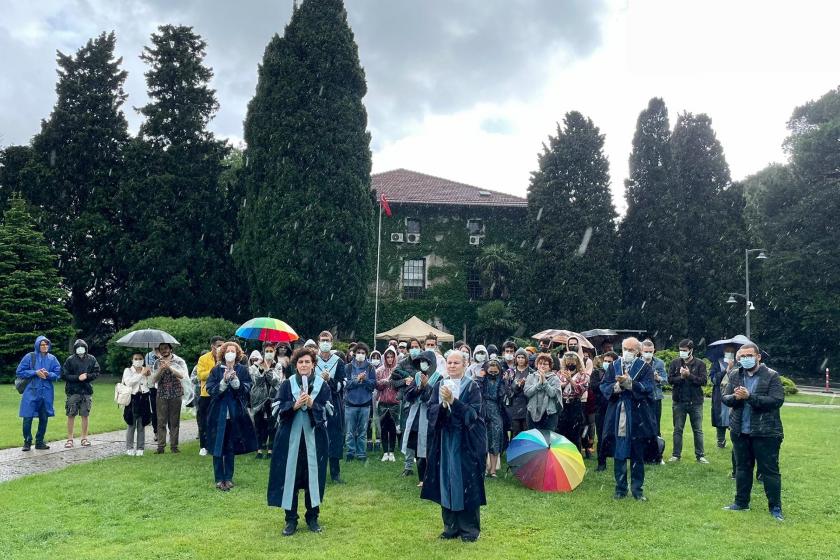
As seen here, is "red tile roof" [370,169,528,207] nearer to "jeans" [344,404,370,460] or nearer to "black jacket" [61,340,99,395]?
"black jacket" [61,340,99,395]

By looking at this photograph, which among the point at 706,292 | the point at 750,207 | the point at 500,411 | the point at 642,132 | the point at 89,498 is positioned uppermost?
the point at 642,132

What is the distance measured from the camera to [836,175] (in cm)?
4331

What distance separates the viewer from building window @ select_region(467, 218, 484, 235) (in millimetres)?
40094

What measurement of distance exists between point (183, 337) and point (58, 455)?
597 inches

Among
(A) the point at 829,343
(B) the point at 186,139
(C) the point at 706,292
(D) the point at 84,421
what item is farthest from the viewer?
(A) the point at 829,343

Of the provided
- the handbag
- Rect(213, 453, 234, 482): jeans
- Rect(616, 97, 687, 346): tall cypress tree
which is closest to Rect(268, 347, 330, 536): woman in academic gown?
Rect(213, 453, 234, 482): jeans

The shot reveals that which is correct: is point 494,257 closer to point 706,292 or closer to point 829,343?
point 706,292

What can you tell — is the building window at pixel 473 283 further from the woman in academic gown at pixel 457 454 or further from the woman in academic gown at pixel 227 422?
the woman in academic gown at pixel 457 454

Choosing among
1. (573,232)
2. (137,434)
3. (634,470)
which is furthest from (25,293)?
(634,470)

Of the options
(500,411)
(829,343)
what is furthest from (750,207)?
(500,411)

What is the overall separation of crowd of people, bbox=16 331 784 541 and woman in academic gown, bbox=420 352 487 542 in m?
0.01

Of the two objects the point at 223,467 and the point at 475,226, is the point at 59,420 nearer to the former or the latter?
the point at 223,467

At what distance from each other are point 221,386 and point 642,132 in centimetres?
3686

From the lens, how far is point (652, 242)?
39.5 metres
